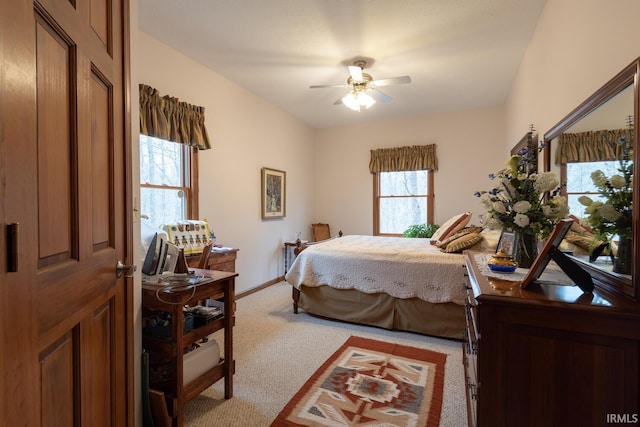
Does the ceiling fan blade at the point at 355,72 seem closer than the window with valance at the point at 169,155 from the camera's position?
No

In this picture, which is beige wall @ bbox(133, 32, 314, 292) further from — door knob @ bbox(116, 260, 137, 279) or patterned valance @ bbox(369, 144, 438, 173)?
door knob @ bbox(116, 260, 137, 279)

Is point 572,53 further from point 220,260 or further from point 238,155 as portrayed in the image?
point 238,155

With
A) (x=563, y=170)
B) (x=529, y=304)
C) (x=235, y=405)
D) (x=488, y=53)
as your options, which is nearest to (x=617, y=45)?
(x=563, y=170)

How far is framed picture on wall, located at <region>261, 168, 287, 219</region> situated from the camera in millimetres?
4488

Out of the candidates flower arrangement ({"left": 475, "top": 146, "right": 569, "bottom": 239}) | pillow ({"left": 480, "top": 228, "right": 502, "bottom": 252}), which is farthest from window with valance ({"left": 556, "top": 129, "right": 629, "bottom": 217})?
pillow ({"left": 480, "top": 228, "right": 502, "bottom": 252})

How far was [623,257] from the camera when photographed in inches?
45.6

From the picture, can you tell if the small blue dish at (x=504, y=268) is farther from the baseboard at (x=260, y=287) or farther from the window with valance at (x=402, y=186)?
the window with valance at (x=402, y=186)

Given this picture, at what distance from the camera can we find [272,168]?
186 inches

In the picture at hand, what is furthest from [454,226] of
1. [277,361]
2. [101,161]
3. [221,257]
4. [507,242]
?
[101,161]

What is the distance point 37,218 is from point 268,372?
6.33 feet

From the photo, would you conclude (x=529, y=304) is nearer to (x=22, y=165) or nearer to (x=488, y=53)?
(x=22, y=165)

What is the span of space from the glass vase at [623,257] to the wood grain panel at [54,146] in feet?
6.26

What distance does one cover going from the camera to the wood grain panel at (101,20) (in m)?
1.09

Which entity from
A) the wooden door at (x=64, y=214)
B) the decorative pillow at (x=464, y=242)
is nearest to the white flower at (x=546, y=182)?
the decorative pillow at (x=464, y=242)
